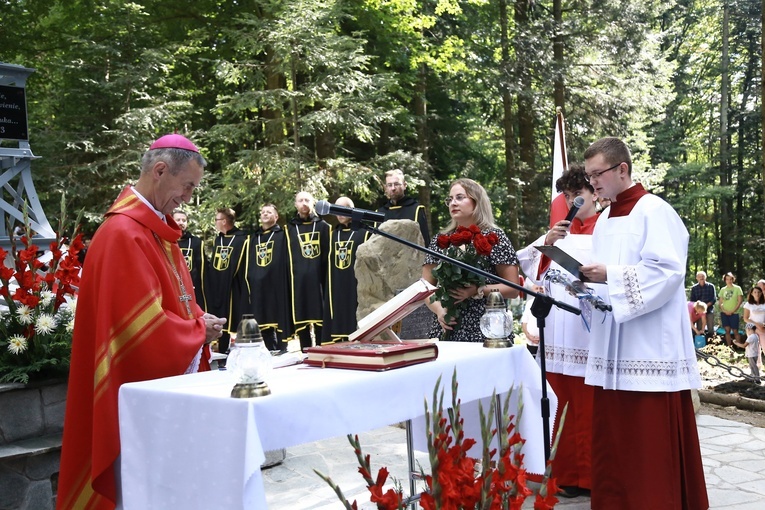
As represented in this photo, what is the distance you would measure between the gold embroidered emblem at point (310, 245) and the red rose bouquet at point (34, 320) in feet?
18.9

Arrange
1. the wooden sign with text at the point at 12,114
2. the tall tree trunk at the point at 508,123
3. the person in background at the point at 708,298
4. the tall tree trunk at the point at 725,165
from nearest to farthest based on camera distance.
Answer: the wooden sign with text at the point at 12,114 < the person in background at the point at 708,298 < the tall tree trunk at the point at 508,123 < the tall tree trunk at the point at 725,165

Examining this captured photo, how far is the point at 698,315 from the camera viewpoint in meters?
14.1

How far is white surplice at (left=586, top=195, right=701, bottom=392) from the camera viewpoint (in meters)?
3.92

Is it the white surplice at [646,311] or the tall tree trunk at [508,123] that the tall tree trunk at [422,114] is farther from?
the white surplice at [646,311]

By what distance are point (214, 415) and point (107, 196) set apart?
13.6 meters

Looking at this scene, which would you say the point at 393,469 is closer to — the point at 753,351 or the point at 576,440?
the point at 576,440

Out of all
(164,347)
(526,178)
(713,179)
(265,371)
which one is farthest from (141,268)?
(713,179)

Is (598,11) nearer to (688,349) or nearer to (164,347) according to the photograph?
(688,349)

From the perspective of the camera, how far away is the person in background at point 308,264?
10.0 metres

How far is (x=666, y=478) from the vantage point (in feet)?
13.0

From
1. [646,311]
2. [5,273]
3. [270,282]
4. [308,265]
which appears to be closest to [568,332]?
[646,311]

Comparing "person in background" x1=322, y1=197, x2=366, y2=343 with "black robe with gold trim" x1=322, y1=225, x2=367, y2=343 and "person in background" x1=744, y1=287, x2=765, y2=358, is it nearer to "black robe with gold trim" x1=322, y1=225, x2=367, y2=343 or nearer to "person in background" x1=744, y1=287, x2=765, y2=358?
"black robe with gold trim" x1=322, y1=225, x2=367, y2=343

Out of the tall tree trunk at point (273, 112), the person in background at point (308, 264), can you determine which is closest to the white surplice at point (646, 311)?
the person in background at point (308, 264)

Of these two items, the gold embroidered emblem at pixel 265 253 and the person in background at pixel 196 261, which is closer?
the gold embroidered emblem at pixel 265 253
